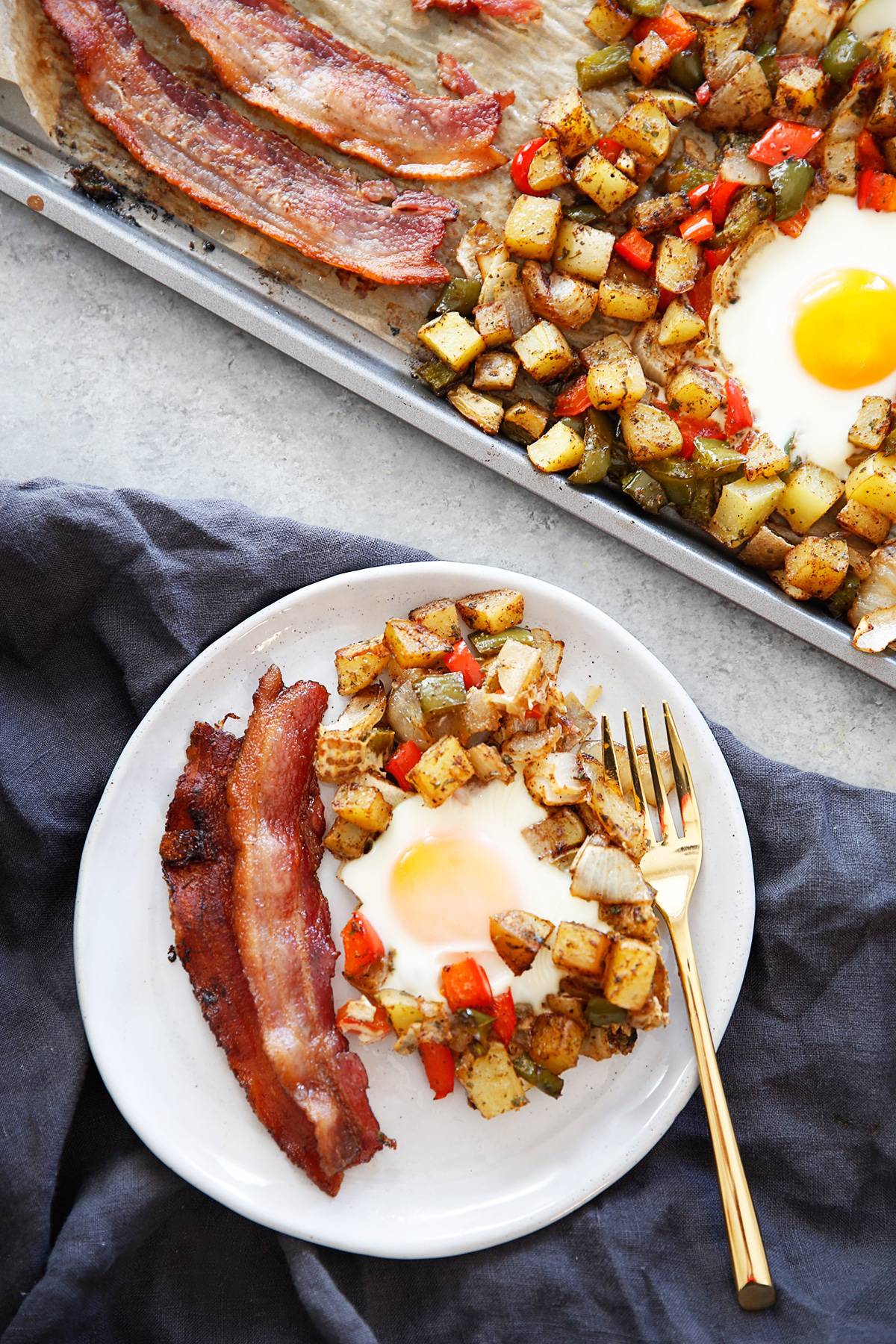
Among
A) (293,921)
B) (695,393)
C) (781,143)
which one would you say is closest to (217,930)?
(293,921)

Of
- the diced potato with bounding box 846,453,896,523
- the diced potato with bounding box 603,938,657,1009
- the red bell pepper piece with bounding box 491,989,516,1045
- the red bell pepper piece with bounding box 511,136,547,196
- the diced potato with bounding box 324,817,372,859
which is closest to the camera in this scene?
the diced potato with bounding box 603,938,657,1009

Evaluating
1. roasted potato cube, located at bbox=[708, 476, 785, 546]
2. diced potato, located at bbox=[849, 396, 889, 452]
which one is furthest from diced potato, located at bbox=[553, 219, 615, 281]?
diced potato, located at bbox=[849, 396, 889, 452]

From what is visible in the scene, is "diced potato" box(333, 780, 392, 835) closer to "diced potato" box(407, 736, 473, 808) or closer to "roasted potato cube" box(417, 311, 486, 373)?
"diced potato" box(407, 736, 473, 808)

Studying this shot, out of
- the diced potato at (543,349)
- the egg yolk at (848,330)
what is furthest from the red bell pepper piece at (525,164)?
the egg yolk at (848,330)

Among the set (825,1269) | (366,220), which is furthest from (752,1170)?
(366,220)

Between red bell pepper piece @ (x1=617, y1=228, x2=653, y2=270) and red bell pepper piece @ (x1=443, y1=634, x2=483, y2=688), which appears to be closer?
red bell pepper piece @ (x1=443, y1=634, x2=483, y2=688)

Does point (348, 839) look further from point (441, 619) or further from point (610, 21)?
point (610, 21)

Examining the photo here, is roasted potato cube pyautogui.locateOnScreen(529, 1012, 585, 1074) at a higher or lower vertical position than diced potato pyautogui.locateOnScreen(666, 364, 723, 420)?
lower
